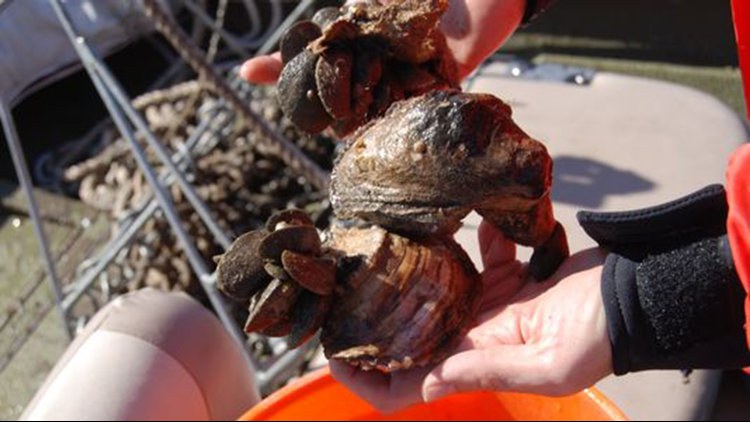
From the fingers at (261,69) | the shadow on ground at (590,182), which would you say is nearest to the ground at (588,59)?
the shadow on ground at (590,182)

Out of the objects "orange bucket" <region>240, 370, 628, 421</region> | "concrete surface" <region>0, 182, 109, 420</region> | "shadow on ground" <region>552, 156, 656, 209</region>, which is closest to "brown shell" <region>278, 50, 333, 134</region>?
"orange bucket" <region>240, 370, 628, 421</region>

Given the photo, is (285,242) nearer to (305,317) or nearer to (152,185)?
(305,317)

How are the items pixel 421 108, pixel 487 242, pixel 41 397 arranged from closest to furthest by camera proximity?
pixel 421 108 < pixel 487 242 < pixel 41 397

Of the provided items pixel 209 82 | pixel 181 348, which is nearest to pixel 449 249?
pixel 181 348

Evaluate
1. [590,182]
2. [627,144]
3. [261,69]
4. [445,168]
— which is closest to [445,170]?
[445,168]

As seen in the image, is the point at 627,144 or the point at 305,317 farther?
the point at 627,144

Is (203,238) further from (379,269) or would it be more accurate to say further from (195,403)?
(379,269)
